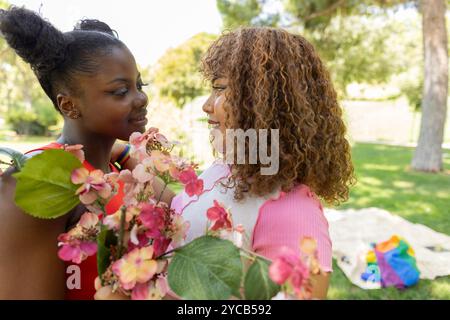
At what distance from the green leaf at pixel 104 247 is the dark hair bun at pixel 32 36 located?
63cm

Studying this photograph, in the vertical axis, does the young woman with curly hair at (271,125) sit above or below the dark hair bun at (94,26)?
below

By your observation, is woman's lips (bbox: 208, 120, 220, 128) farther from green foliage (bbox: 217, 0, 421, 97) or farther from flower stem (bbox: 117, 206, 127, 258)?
green foliage (bbox: 217, 0, 421, 97)

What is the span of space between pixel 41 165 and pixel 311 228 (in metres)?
0.62

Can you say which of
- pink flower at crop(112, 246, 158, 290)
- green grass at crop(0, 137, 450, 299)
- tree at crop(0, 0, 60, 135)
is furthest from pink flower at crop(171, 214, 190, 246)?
tree at crop(0, 0, 60, 135)

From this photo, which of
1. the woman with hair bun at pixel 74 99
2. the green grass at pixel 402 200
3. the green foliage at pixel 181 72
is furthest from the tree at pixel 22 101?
the woman with hair bun at pixel 74 99

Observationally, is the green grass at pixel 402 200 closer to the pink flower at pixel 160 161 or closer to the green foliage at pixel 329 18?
the pink flower at pixel 160 161

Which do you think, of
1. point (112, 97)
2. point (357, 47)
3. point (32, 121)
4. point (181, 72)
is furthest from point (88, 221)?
point (32, 121)

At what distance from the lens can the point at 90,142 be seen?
1.30m

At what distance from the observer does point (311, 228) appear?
3.41 feet

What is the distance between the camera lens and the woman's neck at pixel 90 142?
129 centimetres

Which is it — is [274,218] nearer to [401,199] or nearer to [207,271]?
[207,271]
